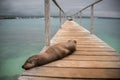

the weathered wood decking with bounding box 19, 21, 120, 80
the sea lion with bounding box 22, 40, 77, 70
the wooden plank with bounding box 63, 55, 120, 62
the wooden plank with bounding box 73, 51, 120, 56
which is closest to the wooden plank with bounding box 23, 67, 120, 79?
the weathered wood decking with bounding box 19, 21, 120, 80

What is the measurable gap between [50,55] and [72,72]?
663 millimetres

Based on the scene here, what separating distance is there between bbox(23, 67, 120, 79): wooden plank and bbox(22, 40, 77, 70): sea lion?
0.11 metres

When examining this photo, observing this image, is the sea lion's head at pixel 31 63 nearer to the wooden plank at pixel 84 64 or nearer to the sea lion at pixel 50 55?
the sea lion at pixel 50 55

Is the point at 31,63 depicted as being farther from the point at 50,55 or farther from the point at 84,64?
the point at 84,64

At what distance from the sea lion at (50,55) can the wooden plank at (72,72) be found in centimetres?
11

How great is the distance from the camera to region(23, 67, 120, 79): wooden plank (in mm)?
2514

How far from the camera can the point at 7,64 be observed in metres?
15.1

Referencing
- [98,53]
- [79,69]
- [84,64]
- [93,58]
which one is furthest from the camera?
[98,53]

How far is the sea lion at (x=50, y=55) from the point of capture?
2.83 meters

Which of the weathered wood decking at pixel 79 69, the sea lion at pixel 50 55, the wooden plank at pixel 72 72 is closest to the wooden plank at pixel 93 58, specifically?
the weathered wood decking at pixel 79 69

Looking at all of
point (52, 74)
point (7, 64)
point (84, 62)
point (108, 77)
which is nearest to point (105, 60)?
point (84, 62)

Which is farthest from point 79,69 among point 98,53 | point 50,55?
point 98,53

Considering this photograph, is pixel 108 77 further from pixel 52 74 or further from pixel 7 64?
pixel 7 64

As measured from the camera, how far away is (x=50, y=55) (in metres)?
3.21
